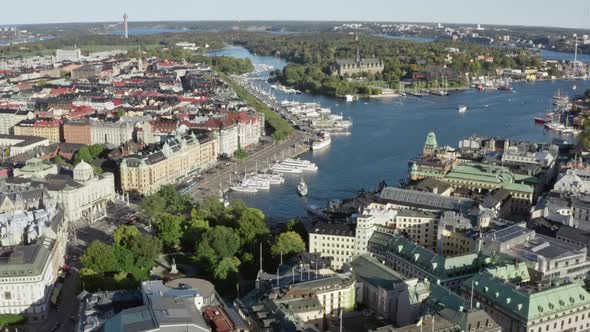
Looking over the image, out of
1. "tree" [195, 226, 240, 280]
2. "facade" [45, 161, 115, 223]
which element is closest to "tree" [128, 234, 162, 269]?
"tree" [195, 226, 240, 280]

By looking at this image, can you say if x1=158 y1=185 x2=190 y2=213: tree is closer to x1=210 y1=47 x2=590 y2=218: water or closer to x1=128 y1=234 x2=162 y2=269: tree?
x1=210 y1=47 x2=590 y2=218: water

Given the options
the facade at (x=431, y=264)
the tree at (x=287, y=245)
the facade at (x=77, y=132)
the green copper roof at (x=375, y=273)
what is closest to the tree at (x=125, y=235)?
the tree at (x=287, y=245)

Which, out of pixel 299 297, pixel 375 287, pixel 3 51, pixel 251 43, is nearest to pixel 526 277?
pixel 375 287

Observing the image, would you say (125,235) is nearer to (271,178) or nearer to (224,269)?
(224,269)

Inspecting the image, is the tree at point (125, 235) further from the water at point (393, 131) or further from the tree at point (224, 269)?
the water at point (393, 131)

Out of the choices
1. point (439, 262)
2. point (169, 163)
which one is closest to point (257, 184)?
point (169, 163)

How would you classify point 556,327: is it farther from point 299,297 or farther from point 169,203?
point 169,203
